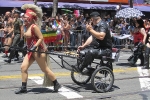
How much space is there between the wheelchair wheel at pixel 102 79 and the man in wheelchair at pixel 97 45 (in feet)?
0.98

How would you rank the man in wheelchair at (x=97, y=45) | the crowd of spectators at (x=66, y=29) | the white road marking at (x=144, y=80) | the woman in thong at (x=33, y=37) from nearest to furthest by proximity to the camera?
the woman in thong at (x=33, y=37), the man in wheelchair at (x=97, y=45), the white road marking at (x=144, y=80), the crowd of spectators at (x=66, y=29)

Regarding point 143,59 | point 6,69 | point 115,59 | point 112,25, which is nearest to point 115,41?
point 112,25

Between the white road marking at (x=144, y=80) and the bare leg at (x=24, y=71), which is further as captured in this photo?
the white road marking at (x=144, y=80)

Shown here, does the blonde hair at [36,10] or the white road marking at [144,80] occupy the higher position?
the blonde hair at [36,10]

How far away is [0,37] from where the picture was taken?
15.9 metres

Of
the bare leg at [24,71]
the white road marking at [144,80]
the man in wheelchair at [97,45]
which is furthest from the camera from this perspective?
the white road marking at [144,80]

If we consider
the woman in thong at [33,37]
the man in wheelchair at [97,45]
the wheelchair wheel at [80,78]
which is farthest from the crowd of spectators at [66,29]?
the woman in thong at [33,37]

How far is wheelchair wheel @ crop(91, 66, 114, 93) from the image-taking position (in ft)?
24.9

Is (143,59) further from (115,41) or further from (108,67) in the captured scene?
(115,41)

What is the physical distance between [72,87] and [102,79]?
0.96 meters

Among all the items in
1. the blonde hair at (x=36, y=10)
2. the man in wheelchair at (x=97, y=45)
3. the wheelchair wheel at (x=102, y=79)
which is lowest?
the wheelchair wheel at (x=102, y=79)

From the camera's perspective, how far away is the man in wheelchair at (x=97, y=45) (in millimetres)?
7501

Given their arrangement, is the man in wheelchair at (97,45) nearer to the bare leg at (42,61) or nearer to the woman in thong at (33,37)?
the bare leg at (42,61)

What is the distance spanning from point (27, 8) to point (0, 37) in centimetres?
899
